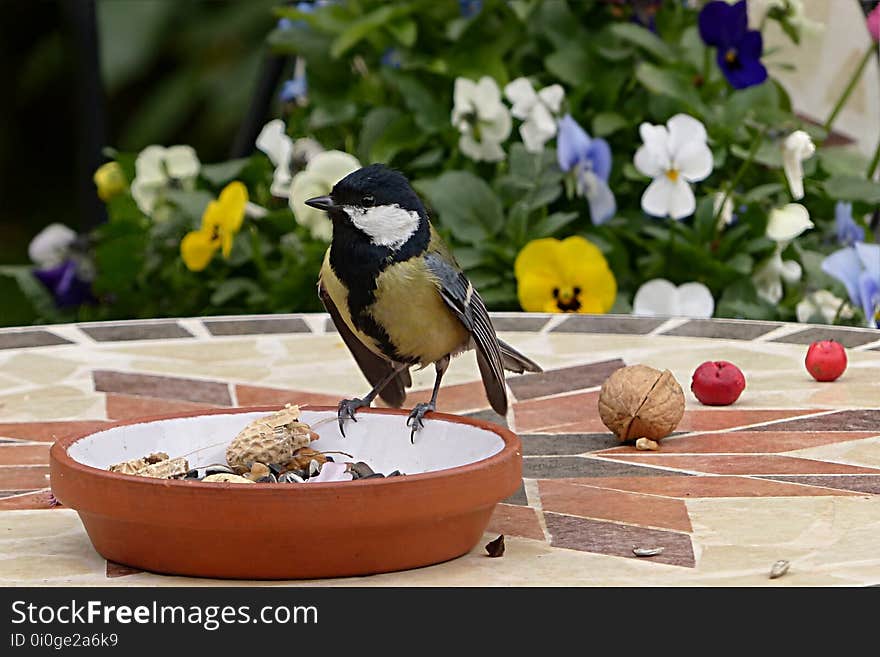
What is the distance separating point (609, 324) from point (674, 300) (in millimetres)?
520

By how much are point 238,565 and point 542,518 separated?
363mm

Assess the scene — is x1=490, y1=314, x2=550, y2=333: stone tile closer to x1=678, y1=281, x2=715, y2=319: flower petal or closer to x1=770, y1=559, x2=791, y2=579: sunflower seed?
x1=678, y1=281, x2=715, y2=319: flower petal

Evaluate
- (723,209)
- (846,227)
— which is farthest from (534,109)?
(846,227)

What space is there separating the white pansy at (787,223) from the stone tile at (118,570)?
7.09 ft

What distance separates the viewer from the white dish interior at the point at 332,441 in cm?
150

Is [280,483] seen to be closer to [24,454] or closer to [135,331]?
[24,454]

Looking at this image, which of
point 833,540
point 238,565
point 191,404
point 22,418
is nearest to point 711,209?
point 191,404

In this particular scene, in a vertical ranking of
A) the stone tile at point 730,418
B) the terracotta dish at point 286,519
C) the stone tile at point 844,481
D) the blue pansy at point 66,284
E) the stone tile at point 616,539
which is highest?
the terracotta dish at point 286,519

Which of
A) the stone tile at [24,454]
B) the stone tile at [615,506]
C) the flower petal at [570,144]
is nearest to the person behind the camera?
the stone tile at [615,506]

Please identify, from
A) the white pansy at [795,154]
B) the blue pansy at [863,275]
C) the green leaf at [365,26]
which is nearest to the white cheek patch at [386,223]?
the blue pansy at [863,275]

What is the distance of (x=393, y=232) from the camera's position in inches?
64.3

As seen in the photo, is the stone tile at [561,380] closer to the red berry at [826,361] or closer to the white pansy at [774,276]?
the red berry at [826,361]

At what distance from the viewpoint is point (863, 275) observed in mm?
2711

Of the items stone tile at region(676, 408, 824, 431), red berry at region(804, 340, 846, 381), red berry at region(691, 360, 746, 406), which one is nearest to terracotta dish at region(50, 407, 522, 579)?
stone tile at region(676, 408, 824, 431)
